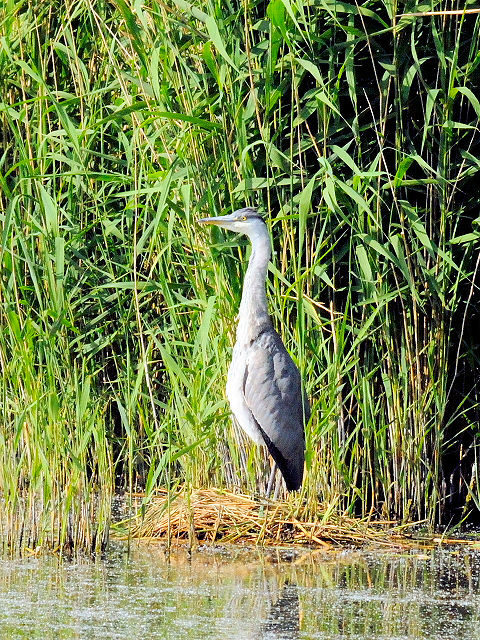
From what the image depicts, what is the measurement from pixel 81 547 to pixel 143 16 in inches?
83.4

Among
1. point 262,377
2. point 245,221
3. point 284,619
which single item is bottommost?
point 284,619

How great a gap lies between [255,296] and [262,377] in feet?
1.20

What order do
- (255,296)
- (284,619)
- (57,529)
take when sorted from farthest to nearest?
(255,296) → (57,529) → (284,619)

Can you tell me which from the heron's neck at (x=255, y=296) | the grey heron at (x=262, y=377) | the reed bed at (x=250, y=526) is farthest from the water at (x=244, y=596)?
the heron's neck at (x=255, y=296)

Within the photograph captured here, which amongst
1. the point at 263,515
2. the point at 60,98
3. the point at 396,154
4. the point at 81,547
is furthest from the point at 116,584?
the point at 60,98

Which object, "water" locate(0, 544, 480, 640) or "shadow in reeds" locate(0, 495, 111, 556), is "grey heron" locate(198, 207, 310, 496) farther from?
"shadow in reeds" locate(0, 495, 111, 556)

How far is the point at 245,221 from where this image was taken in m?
4.88

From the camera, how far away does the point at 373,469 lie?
5.31 meters

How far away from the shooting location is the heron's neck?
4973 mm

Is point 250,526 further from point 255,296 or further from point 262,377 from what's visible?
point 255,296

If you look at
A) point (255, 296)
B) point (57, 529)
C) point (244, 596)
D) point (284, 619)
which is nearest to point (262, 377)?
point (255, 296)

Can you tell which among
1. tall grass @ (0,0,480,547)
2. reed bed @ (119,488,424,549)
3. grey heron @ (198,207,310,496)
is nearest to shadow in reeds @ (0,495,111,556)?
tall grass @ (0,0,480,547)

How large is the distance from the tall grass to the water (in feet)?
1.25

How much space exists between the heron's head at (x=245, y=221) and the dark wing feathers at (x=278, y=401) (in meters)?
0.46
